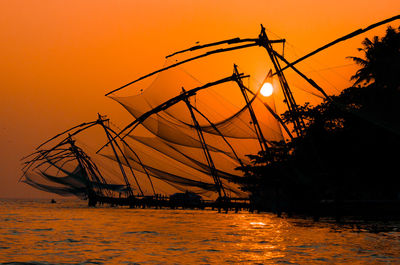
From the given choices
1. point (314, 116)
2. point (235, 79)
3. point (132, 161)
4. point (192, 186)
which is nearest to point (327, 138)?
point (314, 116)

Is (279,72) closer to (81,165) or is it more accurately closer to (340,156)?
(340,156)

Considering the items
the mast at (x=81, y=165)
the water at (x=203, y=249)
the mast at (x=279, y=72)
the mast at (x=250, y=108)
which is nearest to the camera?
the water at (x=203, y=249)

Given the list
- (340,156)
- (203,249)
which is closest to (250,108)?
(340,156)

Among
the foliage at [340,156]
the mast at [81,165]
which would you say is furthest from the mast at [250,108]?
the mast at [81,165]

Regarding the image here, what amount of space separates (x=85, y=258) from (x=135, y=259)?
3.05 ft

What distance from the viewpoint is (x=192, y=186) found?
36.4 m

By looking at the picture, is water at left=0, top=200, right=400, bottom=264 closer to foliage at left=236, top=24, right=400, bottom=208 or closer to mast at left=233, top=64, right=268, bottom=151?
foliage at left=236, top=24, right=400, bottom=208

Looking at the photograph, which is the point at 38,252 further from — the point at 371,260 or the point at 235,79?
the point at 235,79

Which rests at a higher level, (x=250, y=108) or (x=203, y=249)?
(x=250, y=108)

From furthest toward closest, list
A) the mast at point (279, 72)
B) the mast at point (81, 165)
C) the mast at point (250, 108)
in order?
the mast at point (81, 165) < the mast at point (250, 108) < the mast at point (279, 72)

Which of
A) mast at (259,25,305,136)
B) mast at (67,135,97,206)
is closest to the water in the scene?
mast at (259,25,305,136)

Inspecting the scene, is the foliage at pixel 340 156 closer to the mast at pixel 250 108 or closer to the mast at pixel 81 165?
the mast at pixel 250 108

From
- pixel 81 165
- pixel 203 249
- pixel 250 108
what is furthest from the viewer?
pixel 81 165

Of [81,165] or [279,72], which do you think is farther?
[81,165]
